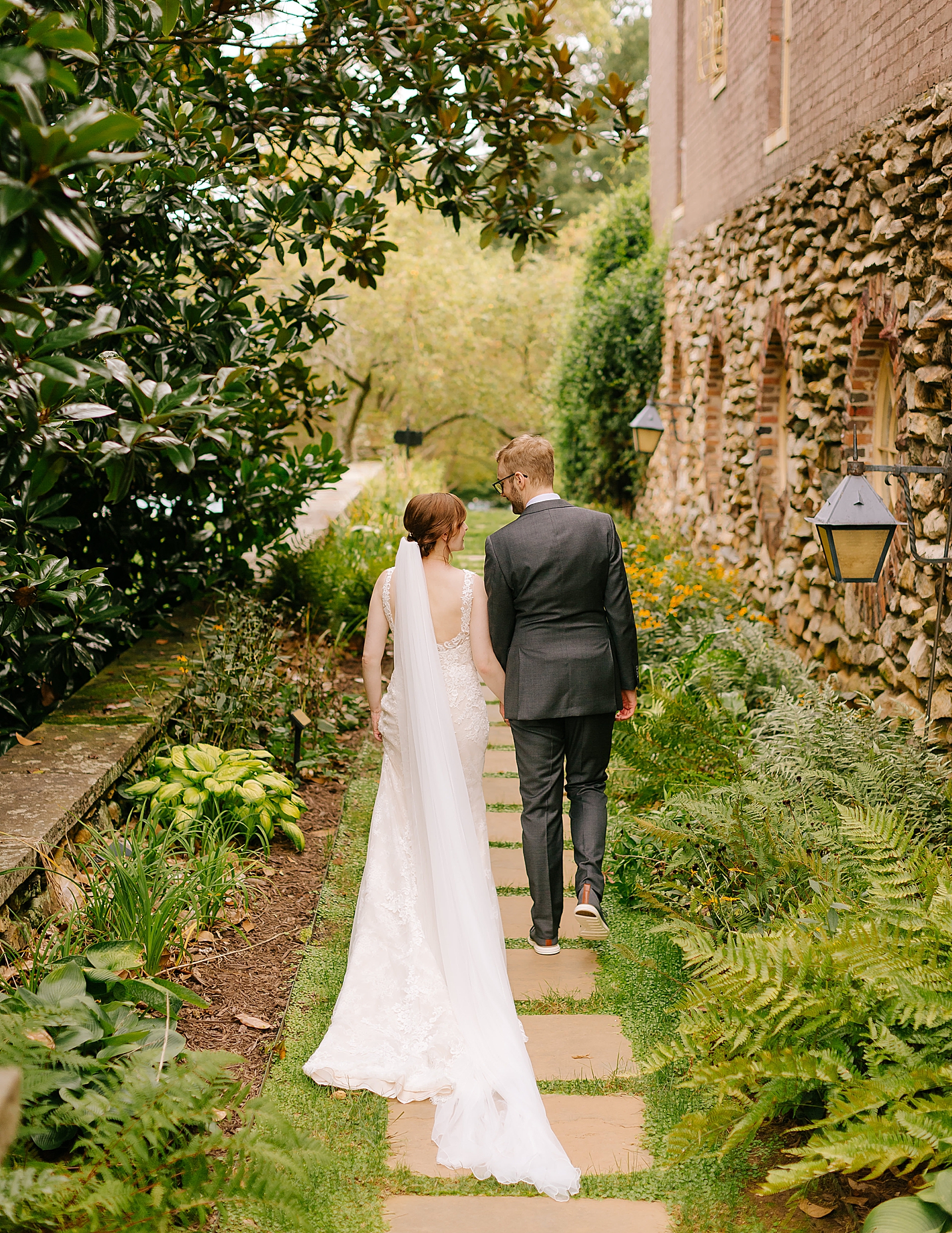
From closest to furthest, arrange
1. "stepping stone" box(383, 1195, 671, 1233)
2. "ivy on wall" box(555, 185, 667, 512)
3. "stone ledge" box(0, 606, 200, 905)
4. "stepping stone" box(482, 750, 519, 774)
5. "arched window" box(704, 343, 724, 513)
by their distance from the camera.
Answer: "stepping stone" box(383, 1195, 671, 1233)
"stone ledge" box(0, 606, 200, 905)
"stepping stone" box(482, 750, 519, 774)
"arched window" box(704, 343, 724, 513)
"ivy on wall" box(555, 185, 667, 512)

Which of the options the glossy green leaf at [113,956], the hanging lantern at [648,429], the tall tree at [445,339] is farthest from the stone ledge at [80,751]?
the tall tree at [445,339]

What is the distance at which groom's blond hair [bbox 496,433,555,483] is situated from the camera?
4184 millimetres

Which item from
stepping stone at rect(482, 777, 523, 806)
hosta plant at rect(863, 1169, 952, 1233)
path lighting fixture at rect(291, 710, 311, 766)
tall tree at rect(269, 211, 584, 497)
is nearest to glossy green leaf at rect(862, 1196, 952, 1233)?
hosta plant at rect(863, 1169, 952, 1233)

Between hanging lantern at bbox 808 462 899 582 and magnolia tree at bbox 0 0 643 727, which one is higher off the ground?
magnolia tree at bbox 0 0 643 727

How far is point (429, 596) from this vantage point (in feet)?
13.4

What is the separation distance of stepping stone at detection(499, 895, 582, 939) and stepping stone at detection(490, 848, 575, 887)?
4.3 inches

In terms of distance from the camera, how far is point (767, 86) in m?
8.38

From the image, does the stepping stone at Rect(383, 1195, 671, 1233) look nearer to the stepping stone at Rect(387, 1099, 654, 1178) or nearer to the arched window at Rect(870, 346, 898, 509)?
the stepping stone at Rect(387, 1099, 654, 1178)

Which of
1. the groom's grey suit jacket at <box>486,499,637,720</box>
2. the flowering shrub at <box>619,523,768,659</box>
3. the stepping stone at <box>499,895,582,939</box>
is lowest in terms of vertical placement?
the stepping stone at <box>499,895,582,939</box>

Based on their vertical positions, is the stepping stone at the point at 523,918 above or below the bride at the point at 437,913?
below

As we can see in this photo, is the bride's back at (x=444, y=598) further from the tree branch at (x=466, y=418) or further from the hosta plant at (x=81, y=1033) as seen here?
the tree branch at (x=466, y=418)

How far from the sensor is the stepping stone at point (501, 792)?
5.99 m

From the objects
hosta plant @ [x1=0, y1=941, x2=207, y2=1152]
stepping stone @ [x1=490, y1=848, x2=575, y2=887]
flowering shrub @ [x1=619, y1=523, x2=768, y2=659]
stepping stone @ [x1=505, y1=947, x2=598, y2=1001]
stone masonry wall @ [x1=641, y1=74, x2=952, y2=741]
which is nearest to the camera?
hosta plant @ [x1=0, y1=941, x2=207, y2=1152]

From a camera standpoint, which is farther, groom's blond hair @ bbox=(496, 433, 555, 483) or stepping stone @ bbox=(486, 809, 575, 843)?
stepping stone @ bbox=(486, 809, 575, 843)
